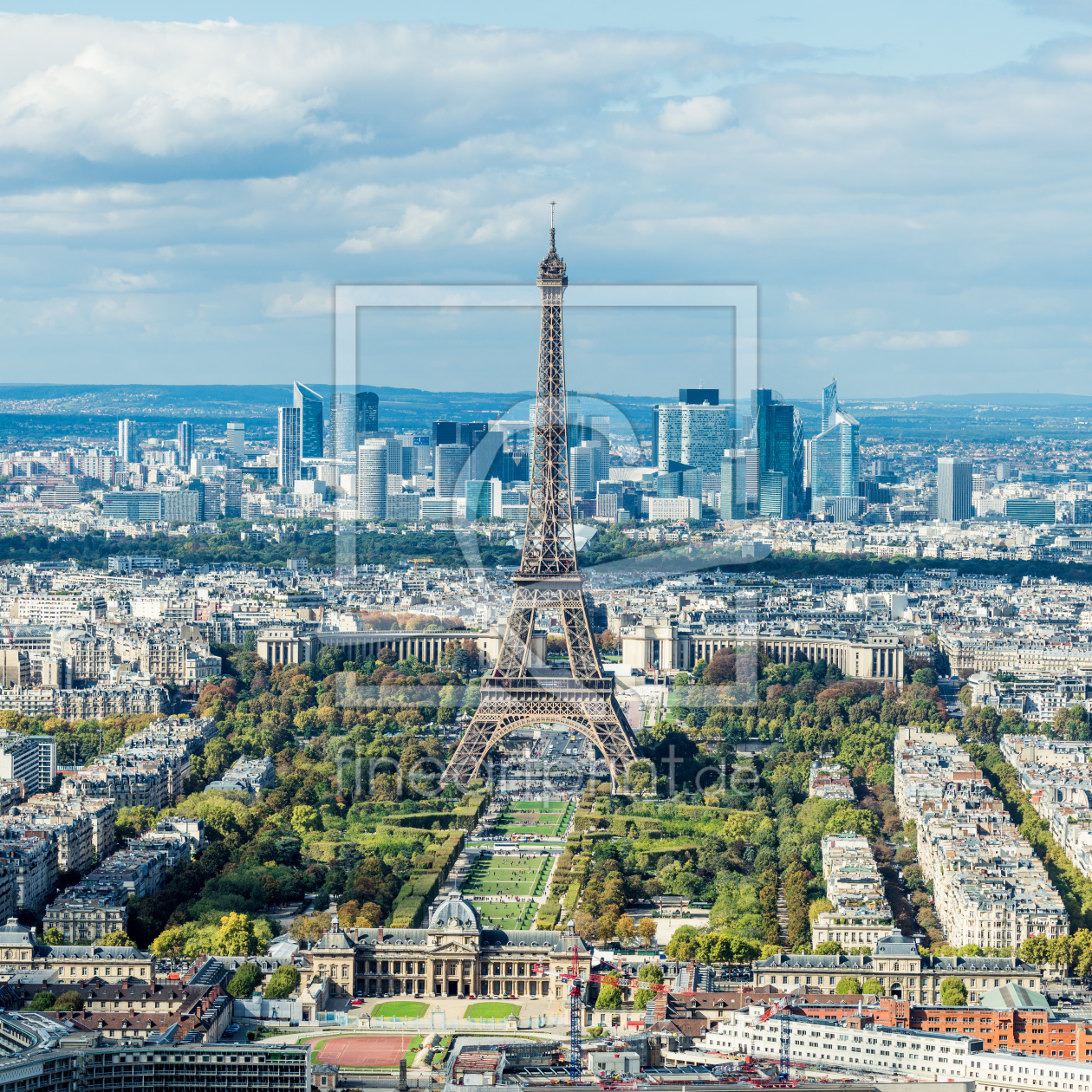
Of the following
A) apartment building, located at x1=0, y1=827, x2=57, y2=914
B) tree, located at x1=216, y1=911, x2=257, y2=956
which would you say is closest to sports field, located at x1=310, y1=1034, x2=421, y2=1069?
tree, located at x1=216, y1=911, x2=257, y2=956

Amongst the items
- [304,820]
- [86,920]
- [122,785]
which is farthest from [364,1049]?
[122,785]

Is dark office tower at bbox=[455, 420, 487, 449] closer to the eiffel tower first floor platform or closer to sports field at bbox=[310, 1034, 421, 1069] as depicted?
the eiffel tower first floor platform

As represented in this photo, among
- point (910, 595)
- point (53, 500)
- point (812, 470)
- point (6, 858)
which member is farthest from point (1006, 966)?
point (53, 500)

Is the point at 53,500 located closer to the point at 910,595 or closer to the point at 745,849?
the point at 910,595

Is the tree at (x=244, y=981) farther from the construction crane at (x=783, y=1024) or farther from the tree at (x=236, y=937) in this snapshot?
the construction crane at (x=783, y=1024)

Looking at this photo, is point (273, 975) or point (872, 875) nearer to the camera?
point (273, 975)

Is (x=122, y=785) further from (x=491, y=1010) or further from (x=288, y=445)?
(x=288, y=445)
